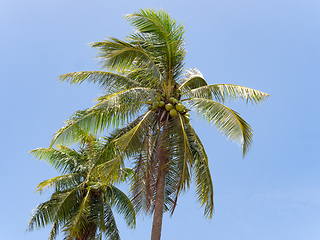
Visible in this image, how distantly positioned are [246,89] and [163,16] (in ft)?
11.1

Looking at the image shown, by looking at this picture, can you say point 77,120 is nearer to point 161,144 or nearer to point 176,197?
point 161,144

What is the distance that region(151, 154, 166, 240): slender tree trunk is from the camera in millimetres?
8484

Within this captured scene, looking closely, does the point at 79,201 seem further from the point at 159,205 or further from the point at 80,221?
the point at 159,205

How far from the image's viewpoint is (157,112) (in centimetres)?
974

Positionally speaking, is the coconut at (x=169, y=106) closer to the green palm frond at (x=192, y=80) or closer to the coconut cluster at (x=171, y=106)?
the coconut cluster at (x=171, y=106)

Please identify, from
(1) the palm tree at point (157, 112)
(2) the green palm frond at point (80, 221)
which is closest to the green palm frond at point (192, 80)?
(1) the palm tree at point (157, 112)

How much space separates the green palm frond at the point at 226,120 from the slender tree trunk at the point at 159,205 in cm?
198

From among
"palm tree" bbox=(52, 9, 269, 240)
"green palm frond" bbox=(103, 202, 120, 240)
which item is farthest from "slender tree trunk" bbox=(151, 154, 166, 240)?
"green palm frond" bbox=(103, 202, 120, 240)

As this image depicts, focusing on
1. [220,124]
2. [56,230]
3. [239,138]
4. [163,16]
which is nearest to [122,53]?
[163,16]

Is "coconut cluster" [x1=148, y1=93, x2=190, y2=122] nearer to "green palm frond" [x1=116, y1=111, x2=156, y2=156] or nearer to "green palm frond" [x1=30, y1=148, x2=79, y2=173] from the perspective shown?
"green palm frond" [x1=116, y1=111, x2=156, y2=156]

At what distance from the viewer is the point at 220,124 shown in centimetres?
988

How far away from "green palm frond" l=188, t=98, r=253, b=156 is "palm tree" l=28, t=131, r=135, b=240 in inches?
151

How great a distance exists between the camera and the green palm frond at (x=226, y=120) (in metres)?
9.48

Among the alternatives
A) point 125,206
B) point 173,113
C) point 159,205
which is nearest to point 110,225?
point 125,206
